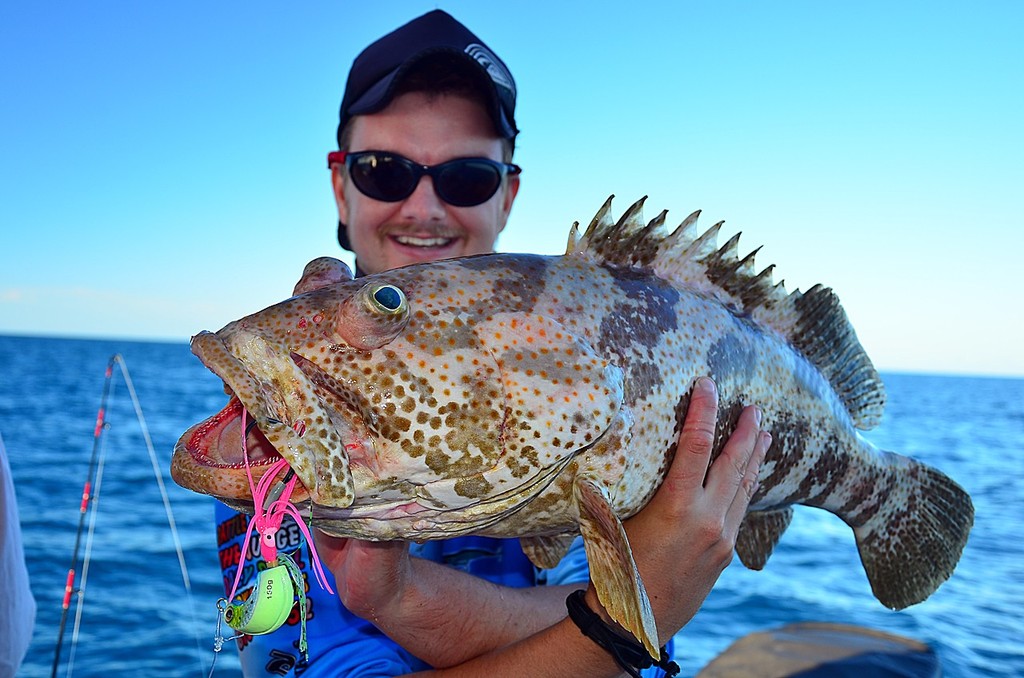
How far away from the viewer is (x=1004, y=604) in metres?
10.5

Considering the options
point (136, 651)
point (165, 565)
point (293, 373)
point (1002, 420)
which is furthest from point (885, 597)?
point (1002, 420)

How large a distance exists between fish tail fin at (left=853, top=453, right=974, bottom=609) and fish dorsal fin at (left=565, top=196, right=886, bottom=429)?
0.33 meters

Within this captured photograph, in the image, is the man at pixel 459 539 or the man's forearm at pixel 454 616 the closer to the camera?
the man at pixel 459 539

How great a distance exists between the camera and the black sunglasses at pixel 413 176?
3.35 metres

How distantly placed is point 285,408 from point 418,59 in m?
2.09

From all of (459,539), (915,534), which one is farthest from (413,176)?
(915,534)

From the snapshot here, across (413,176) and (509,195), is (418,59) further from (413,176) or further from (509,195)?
(509,195)

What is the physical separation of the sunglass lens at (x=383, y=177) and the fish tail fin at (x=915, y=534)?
8.18 feet

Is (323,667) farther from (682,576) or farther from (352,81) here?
(352,81)

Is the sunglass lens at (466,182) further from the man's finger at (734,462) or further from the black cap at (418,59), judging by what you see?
the man's finger at (734,462)

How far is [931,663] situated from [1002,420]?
53.5m

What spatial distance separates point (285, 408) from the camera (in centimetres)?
177

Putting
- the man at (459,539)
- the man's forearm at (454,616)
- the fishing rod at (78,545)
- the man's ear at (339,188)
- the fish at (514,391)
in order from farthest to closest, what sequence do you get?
1. the fishing rod at (78,545)
2. the man's ear at (339,188)
3. the man's forearm at (454,616)
4. the man at (459,539)
5. the fish at (514,391)

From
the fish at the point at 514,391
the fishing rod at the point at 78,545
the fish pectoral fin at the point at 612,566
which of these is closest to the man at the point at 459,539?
the fish at the point at 514,391
